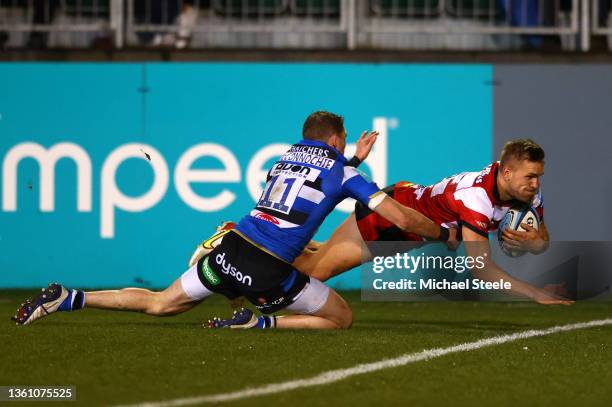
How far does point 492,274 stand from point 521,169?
86 centimetres

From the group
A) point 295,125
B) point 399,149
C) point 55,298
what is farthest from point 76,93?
point 55,298

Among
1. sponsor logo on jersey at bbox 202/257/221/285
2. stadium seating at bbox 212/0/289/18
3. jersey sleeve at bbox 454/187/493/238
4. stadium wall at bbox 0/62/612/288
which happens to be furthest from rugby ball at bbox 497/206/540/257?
stadium seating at bbox 212/0/289/18

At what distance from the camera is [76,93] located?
13.3 meters

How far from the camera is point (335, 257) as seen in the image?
33.9ft

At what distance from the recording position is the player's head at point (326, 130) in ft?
30.3

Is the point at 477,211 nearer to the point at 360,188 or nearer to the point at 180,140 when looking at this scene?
the point at 360,188

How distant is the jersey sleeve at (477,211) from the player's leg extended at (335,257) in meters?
1.00

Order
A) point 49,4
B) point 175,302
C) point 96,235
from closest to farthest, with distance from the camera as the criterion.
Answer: point 175,302, point 96,235, point 49,4

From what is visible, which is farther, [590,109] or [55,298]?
[590,109]

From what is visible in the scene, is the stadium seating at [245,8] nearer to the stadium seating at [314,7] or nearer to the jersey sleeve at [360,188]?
the stadium seating at [314,7]

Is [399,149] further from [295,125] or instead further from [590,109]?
[590,109]

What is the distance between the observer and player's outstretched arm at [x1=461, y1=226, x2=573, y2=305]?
9250 mm

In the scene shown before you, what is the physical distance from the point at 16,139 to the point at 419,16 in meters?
4.49

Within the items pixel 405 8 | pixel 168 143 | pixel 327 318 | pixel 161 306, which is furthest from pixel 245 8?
pixel 161 306
